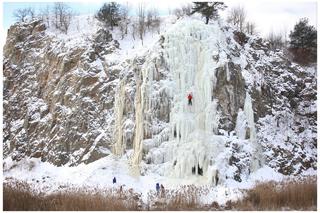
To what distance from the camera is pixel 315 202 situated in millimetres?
13523

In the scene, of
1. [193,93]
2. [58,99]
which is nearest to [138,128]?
[193,93]

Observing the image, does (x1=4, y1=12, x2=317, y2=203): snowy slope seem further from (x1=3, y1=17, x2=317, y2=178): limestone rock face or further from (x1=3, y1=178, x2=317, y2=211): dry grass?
(x1=3, y1=178, x2=317, y2=211): dry grass

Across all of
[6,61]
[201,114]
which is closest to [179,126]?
[201,114]

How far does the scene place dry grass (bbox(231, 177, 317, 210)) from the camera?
13.6 metres

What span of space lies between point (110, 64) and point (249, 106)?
630cm

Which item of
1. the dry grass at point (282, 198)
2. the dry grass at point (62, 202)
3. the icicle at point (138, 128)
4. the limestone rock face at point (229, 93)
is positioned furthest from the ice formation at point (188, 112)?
the dry grass at point (62, 202)

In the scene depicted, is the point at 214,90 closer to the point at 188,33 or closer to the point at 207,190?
the point at 188,33

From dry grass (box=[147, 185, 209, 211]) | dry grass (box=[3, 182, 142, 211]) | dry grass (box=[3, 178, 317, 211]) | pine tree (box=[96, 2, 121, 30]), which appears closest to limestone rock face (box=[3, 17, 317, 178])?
pine tree (box=[96, 2, 121, 30])

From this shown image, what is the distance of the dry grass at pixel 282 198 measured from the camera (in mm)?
13620

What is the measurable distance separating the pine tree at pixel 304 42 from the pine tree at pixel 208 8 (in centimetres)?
427

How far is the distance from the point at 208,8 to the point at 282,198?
10.3m

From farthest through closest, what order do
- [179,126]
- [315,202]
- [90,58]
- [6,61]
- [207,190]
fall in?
[6,61] < [90,58] < [179,126] < [207,190] < [315,202]

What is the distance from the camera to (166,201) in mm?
14758

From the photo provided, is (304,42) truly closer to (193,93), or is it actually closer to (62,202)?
(193,93)
